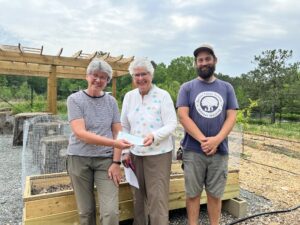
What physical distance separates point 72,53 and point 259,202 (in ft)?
18.8

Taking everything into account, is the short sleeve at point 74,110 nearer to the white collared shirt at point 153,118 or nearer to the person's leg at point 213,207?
the white collared shirt at point 153,118

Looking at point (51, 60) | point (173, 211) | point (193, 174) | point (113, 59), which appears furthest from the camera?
point (113, 59)

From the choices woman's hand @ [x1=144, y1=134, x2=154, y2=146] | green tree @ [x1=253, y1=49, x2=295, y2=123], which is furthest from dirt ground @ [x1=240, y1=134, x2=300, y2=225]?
green tree @ [x1=253, y1=49, x2=295, y2=123]

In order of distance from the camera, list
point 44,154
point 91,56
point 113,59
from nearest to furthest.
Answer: point 44,154
point 91,56
point 113,59

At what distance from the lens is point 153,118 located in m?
2.26

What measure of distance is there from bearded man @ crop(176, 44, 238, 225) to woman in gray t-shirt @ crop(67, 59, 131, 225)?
1.98 ft

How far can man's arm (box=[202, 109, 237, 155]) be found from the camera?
2.35 metres

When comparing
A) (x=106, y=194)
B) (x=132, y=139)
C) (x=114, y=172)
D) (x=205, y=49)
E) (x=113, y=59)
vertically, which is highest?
(x=113, y=59)

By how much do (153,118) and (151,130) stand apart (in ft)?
0.29

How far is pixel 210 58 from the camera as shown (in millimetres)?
2424

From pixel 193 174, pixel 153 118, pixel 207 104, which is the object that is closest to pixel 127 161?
pixel 153 118

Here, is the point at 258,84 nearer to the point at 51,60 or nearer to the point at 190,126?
Result: the point at 51,60

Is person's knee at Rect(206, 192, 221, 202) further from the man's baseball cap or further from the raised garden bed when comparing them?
the man's baseball cap

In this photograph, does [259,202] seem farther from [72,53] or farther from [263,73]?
[263,73]
